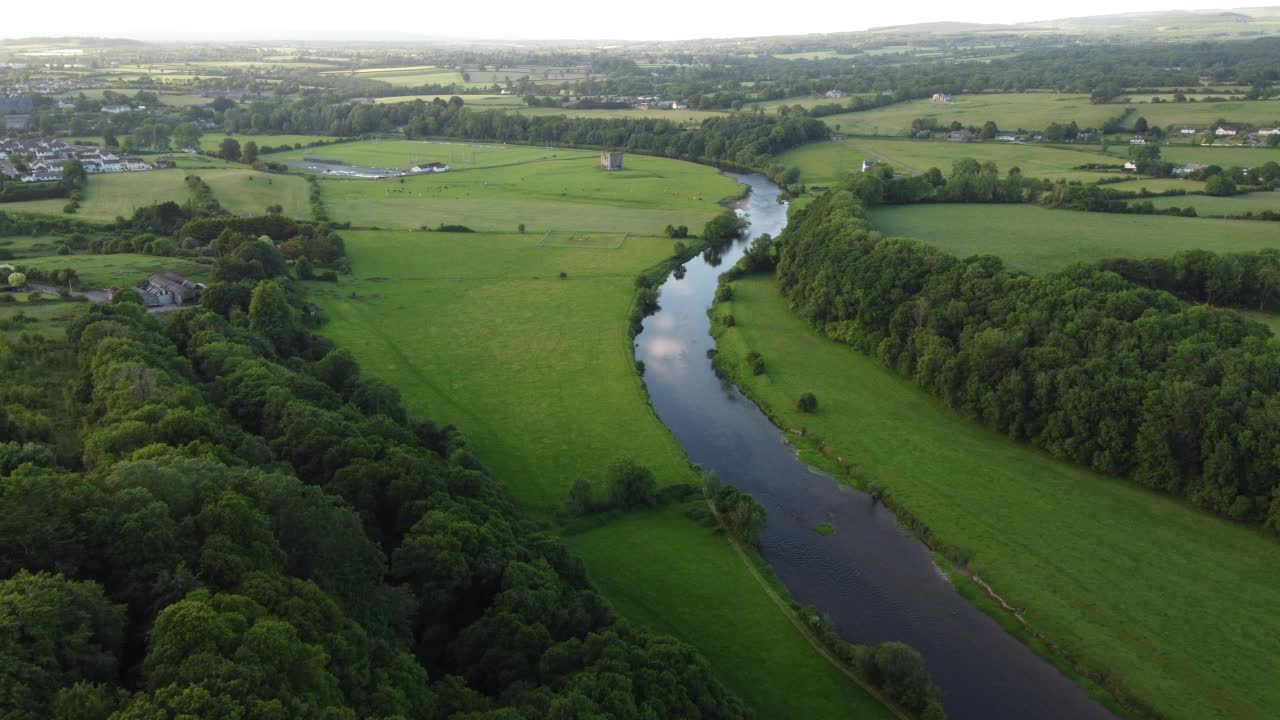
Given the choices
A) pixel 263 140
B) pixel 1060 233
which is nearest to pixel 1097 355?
pixel 1060 233

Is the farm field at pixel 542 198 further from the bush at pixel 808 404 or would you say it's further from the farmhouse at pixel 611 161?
the bush at pixel 808 404

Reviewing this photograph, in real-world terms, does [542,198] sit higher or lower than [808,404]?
higher

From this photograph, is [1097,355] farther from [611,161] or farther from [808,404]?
[611,161]

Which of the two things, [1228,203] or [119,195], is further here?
[119,195]

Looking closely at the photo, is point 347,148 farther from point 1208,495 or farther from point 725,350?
point 1208,495

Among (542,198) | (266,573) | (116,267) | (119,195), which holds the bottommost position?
(266,573)

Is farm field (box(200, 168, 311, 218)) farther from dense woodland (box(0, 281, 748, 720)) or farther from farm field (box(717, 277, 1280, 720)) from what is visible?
farm field (box(717, 277, 1280, 720))

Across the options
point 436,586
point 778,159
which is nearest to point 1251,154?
point 778,159
